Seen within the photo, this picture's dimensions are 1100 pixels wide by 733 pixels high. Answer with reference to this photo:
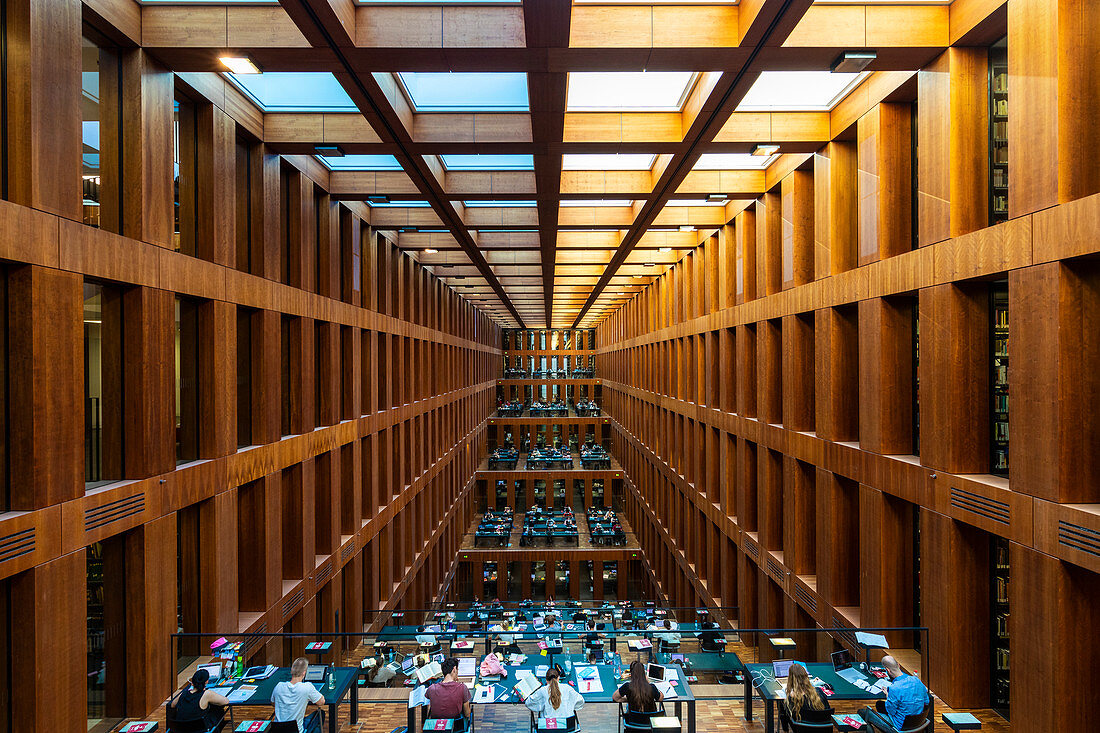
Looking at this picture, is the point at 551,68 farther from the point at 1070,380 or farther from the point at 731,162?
the point at 731,162

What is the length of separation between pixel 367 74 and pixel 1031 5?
6.43m

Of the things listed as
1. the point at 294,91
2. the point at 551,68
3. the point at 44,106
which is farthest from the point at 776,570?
the point at 44,106

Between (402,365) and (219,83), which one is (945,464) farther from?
(402,365)

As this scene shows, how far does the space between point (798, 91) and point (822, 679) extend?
768cm

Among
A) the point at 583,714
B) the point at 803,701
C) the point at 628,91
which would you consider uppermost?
the point at 628,91

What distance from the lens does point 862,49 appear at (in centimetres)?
686

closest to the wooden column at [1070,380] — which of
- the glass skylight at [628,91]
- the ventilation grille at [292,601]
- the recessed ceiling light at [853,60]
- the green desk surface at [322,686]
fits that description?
the recessed ceiling light at [853,60]

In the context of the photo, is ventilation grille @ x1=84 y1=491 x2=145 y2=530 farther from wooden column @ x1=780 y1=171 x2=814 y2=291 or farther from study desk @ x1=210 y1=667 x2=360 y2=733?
wooden column @ x1=780 y1=171 x2=814 y2=291

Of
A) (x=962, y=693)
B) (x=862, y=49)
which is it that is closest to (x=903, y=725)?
(x=962, y=693)

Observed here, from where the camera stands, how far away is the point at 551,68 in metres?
6.93

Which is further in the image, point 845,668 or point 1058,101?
point 845,668

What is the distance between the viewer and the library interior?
582cm

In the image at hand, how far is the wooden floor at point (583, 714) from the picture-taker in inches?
295

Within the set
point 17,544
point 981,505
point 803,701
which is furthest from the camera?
point 981,505
